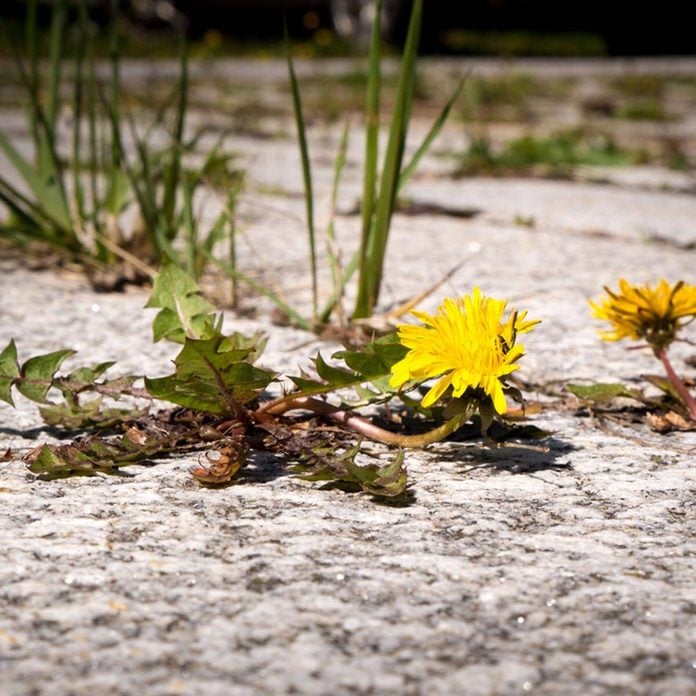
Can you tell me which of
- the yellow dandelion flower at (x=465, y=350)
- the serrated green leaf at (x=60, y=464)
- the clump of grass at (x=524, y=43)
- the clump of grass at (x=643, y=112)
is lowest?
the serrated green leaf at (x=60, y=464)

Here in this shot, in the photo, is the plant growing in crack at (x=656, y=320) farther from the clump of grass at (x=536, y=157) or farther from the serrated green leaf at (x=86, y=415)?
the clump of grass at (x=536, y=157)

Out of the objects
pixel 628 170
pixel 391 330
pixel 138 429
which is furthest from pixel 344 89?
pixel 138 429

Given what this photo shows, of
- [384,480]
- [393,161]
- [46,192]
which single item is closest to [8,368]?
[384,480]

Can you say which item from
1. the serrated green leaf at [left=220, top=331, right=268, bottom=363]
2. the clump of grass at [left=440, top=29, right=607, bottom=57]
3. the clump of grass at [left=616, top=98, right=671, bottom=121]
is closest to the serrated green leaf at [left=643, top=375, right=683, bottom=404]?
the serrated green leaf at [left=220, top=331, right=268, bottom=363]

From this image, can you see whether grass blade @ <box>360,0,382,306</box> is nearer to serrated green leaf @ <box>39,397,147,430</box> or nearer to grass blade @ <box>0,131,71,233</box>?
serrated green leaf @ <box>39,397,147,430</box>

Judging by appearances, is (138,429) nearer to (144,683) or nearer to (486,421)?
(486,421)

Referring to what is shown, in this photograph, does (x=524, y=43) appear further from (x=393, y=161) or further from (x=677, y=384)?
(x=677, y=384)

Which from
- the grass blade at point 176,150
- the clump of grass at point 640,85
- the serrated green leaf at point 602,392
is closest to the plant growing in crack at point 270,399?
the serrated green leaf at point 602,392
